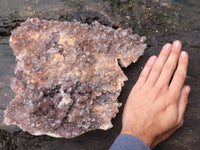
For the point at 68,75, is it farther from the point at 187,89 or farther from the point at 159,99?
the point at 187,89

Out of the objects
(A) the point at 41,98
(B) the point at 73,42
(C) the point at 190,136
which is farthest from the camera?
(C) the point at 190,136

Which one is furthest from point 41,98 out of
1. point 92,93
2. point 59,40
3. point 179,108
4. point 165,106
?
point 179,108

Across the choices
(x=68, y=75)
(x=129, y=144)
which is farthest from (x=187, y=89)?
(x=68, y=75)

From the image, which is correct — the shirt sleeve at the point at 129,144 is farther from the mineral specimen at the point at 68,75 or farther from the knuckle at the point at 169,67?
the knuckle at the point at 169,67

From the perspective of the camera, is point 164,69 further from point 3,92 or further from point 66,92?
point 3,92

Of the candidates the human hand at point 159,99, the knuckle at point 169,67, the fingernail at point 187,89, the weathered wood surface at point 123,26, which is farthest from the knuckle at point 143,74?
the fingernail at point 187,89

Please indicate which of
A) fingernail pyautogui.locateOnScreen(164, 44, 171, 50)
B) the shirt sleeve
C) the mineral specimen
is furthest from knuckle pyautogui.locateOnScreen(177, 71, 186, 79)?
the shirt sleeve
